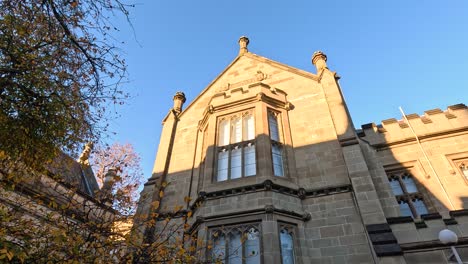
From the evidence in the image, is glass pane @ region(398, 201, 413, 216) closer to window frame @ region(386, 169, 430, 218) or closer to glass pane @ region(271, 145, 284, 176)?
window frame @ region(386, 169, 430, 218)

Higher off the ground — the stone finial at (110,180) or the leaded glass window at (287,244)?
the stone finial at (110,180)

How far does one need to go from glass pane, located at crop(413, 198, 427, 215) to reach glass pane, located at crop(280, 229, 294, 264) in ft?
15.0

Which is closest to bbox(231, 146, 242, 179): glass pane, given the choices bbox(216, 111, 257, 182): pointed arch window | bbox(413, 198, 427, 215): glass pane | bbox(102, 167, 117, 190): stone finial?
bbox(216, 111, 257, 182): pointed arch window

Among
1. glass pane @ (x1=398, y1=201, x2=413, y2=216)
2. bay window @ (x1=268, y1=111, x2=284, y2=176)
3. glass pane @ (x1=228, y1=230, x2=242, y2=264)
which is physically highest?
bay window @ (x1=268, y1=111, x2=284, y2=176)

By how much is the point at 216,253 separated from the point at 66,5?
6587 millimetres

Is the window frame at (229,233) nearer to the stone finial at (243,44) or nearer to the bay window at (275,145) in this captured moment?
the bay window at (275,145)

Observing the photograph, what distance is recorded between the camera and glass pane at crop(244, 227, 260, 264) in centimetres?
735

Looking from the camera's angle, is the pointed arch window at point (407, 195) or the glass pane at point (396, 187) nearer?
the pointed arch window at point (407, 195)

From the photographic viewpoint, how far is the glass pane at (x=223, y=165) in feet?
32.2

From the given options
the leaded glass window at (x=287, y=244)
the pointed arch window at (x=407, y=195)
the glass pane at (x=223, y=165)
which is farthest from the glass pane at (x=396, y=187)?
the glass pane at (x=223, y=165)

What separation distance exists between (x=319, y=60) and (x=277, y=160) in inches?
225

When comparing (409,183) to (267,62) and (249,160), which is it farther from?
(267,62)

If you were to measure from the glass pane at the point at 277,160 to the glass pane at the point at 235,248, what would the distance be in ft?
8.02

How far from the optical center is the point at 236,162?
9.99 meters
